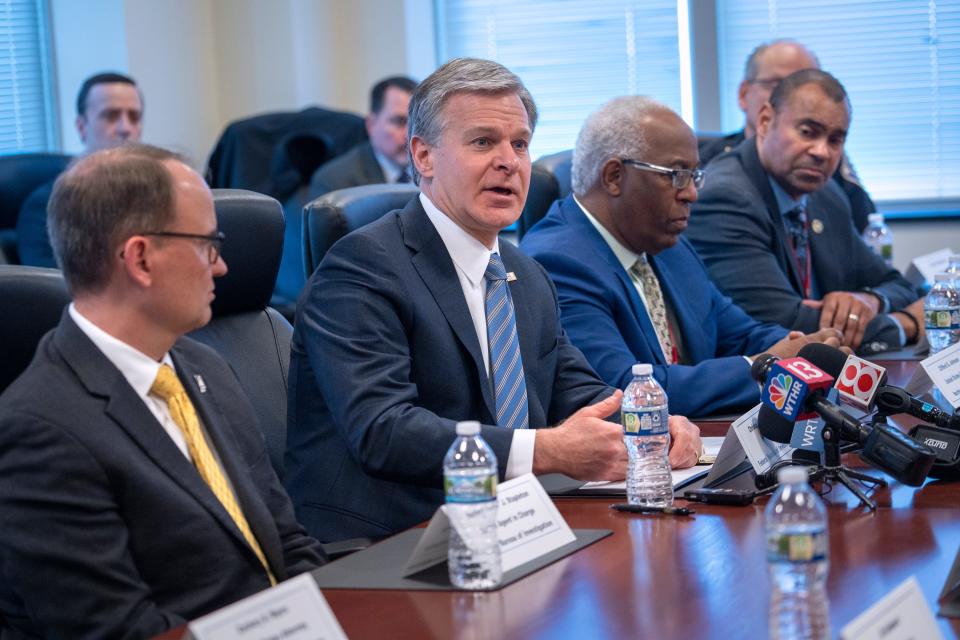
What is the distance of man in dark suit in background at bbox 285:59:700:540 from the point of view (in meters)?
2.17

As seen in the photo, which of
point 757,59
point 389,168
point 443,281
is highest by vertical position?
point 757,59

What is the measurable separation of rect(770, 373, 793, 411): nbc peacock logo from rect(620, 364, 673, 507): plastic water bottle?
0.20m

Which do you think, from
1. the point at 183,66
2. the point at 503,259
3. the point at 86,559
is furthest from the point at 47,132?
the point at 86,559

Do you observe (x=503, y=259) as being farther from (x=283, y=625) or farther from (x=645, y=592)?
(x=283, y=625)

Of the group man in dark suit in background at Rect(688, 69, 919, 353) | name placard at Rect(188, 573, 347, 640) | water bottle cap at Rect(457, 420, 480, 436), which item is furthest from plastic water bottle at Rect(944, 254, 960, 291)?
name placard at Rect(188, 573, 347, 640)

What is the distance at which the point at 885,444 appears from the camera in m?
1.97

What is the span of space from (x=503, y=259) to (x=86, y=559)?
1.28 meters

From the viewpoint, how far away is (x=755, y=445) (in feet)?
6.91

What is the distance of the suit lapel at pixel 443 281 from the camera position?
7.82 ft

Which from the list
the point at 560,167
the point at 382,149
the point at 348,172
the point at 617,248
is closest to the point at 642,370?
the point at 617,248

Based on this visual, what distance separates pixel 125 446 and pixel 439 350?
31.5 inches

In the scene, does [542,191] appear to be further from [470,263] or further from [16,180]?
[16,180]

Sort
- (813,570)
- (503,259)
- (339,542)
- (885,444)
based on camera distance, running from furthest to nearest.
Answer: (503,259) → (339,542) → (885,444) → (813,570)

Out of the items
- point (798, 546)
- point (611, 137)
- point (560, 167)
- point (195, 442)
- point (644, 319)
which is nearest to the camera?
point (798, 546)
